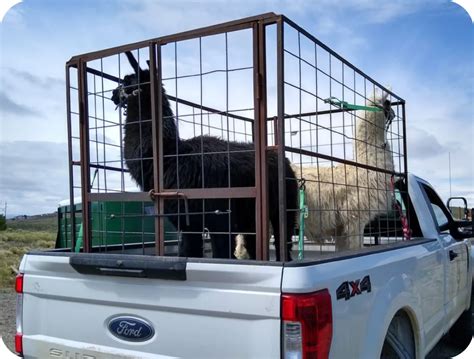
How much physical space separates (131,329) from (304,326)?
1.14 meters

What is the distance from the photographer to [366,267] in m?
2.94

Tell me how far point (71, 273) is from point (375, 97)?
3.91 meters

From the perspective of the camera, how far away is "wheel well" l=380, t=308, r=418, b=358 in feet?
10.8

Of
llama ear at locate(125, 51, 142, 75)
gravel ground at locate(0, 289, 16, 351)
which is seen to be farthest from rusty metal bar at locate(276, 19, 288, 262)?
gravel ground at locate(0, 289, 16, 351)

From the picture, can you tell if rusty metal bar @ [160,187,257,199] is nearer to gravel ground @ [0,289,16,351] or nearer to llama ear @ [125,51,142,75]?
llama ear @ [125,51,142,75]

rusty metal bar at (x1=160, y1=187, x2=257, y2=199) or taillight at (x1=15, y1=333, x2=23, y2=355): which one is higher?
rusty metal bar at (x1=160, y1=187, x2=257, y2=199)

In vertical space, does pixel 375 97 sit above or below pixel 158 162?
above

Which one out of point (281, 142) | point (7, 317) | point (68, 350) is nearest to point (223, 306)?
point (281, 142)

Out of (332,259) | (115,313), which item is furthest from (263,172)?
(115,313)

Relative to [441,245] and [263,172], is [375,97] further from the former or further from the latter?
[263,172]

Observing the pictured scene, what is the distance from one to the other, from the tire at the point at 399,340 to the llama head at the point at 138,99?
2449 mm

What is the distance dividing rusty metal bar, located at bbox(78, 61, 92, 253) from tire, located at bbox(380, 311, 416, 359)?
2.33 metres

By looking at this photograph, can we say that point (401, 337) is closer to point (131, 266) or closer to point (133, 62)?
point (131, 266)

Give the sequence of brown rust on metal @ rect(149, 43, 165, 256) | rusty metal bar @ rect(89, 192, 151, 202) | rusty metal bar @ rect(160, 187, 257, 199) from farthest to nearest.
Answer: rusty metal bar @ rect(89, 192, 151, 202), brown rust on metal @ rect(149, 43, 165, 256), rusty metal bar @ rect(160, 187, 257, 199)
